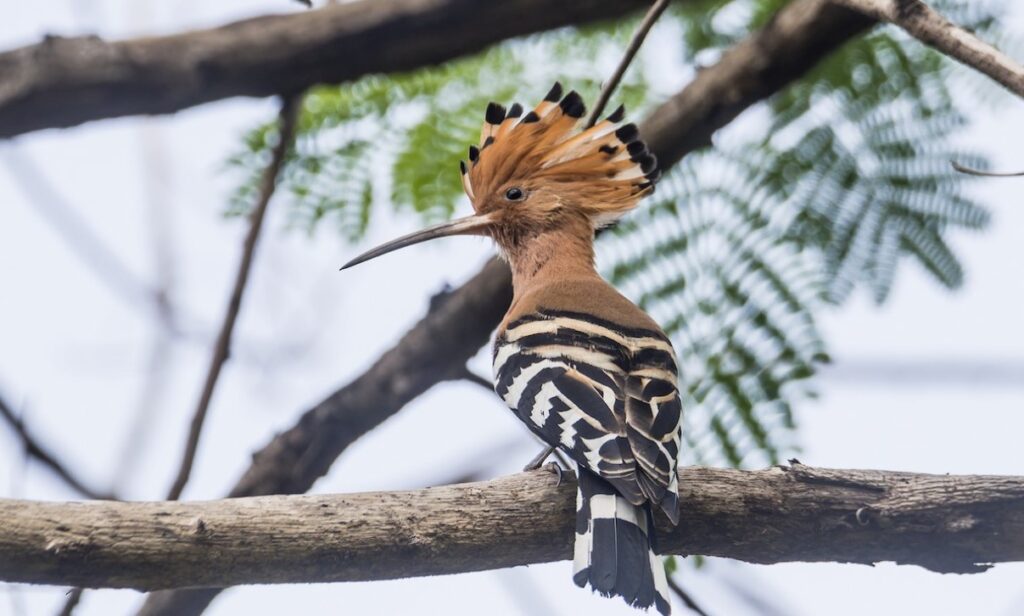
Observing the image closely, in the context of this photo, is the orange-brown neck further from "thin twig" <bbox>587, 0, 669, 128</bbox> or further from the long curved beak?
"thin twig" <bbox>587, 0, 669, 128</bbox>

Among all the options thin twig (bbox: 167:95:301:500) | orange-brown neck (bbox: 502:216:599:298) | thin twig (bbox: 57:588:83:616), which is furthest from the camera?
orange-brown neck (bbox: 502:216:599:298)

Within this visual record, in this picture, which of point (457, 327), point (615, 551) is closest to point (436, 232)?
point (457, 327)

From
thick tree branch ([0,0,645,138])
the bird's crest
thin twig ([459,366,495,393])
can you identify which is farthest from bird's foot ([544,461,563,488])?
thick tree branch ([0,0,645,138])

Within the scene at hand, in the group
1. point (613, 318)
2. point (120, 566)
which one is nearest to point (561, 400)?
point (613, 318)

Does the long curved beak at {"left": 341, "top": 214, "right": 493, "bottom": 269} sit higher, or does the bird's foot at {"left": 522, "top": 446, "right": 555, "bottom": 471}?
the long curved beak at {"left": 341, "top": 214, "right": 493, "bottom": 269}

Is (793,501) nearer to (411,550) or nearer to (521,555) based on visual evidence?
(521,555)

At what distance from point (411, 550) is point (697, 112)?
183 centimetres

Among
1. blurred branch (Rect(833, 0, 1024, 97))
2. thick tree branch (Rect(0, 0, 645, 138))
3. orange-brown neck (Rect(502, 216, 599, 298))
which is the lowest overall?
blurred branch (Rect(833, 0, 1024, 97))

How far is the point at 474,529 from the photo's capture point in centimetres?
223

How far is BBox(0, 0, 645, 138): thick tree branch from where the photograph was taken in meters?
3.57

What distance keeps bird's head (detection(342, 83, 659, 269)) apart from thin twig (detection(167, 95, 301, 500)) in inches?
11.4

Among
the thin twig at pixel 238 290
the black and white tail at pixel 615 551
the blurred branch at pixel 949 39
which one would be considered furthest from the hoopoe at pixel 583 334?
the blurred branch at pixel 949 39

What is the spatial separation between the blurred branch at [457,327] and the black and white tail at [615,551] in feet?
3.86

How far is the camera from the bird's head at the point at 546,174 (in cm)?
348
